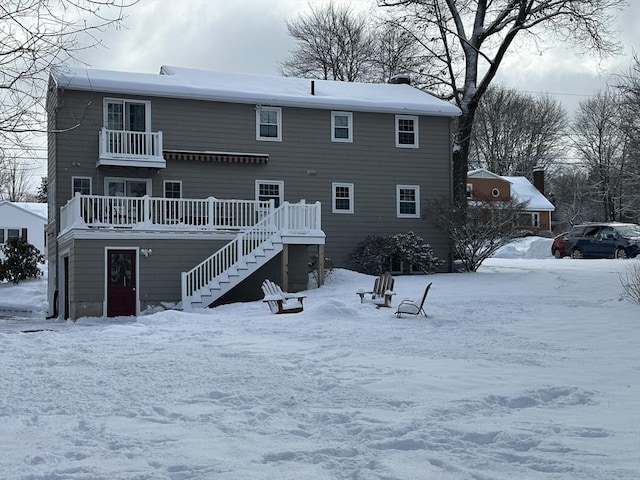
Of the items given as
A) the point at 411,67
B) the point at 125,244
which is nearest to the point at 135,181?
the point at 125,244

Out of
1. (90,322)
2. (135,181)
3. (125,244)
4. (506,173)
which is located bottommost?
(90,322)

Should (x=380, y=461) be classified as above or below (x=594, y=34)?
below

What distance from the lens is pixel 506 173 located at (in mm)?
63906

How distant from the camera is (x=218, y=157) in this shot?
25.3 meters

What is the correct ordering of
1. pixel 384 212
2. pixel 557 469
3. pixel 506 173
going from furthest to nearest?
1. pixel 506 173
2. pixel 384 212
3. pixel 557 469

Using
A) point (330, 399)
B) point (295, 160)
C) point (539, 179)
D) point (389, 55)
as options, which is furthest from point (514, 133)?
point (330, 399)

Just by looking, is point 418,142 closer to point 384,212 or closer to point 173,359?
point 384,212

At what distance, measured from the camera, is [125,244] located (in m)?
21.4

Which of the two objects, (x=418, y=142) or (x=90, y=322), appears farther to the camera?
(x=418, y=142)

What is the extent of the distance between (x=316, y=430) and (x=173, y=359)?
153 inches

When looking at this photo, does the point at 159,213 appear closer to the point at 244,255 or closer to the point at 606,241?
the point at 244,255

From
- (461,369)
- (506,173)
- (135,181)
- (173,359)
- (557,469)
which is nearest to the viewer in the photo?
(557,469)

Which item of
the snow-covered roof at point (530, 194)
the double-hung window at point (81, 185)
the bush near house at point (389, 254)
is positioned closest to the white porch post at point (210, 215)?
the double-hung window at point (81, 185)

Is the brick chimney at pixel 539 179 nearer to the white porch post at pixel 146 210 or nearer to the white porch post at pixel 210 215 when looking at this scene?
the white porch post at pixel 210 215
